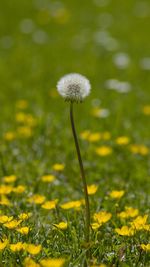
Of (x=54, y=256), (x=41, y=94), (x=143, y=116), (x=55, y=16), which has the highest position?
(x=55, y=16)

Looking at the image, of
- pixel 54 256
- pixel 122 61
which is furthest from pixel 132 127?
pixel 54 256

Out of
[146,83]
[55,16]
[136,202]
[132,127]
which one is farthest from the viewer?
[55,16]

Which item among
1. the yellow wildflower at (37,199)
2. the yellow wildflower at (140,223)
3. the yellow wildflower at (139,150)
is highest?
A: the yellow wildflower at (139,150)

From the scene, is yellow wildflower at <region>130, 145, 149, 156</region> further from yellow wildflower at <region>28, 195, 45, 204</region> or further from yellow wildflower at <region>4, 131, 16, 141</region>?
yellow wildflower at <region>28, 195, 45, 204</region>

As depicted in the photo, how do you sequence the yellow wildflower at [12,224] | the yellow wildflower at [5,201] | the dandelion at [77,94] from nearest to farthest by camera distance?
the dandelion at [77,94] < the yellow wildflower at [12,224] < the yellow wildflower at [5,201]

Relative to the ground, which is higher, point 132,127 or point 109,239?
point 132,127

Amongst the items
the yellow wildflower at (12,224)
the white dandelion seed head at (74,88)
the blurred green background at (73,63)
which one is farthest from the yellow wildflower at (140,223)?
the blurred green background at (73,63)

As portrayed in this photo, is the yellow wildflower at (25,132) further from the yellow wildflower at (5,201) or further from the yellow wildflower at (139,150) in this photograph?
the yellow wildflower at (5,201)

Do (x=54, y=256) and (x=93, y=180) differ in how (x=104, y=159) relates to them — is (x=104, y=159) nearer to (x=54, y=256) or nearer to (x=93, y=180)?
(x=93, y=180)

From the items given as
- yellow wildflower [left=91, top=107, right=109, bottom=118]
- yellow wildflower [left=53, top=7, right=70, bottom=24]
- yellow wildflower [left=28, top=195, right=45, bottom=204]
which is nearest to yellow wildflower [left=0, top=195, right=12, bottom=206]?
yellow wildflower [left=28, top=195, right=45, bottom=204]
